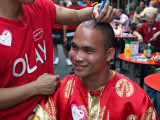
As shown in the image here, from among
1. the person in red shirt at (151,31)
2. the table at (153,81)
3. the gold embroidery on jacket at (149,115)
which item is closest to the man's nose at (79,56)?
the gold embroidery on jacket at (149,115)

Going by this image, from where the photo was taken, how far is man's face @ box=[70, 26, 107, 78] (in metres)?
1.30

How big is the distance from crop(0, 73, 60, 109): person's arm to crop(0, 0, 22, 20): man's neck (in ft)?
1.55

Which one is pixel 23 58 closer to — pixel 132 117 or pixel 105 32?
pixel 105 32

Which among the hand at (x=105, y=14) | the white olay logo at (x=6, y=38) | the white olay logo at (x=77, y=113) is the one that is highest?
the hand at (x=105, y=14)

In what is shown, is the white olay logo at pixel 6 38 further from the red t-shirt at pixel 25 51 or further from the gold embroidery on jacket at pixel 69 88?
the gold embroidery on jacket at pixel 69 88

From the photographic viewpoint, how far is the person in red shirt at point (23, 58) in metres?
1.16

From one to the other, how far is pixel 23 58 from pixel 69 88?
0.49 m

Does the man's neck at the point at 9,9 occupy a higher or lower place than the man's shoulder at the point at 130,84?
higher

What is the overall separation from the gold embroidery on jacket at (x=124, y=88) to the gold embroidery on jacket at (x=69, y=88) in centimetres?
38

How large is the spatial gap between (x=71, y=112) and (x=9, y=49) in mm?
700

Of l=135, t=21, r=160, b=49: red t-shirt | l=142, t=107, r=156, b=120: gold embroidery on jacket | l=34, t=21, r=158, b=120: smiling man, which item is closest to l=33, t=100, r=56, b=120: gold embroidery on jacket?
l=34, t=21, r=158, b=120: smiling man

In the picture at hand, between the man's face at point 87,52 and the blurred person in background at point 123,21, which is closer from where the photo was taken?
the man's face at point 87,52

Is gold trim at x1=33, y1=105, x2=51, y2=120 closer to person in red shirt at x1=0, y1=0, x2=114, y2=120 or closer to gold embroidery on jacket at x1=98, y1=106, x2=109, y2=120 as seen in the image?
person in red shirt at x1=0, y1=0, x2=114, y2=120

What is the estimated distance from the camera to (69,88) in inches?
60.1
